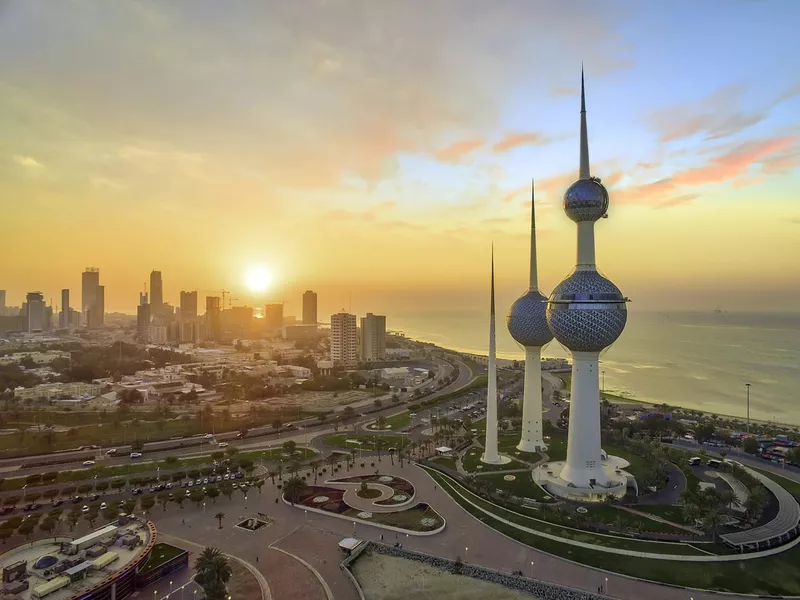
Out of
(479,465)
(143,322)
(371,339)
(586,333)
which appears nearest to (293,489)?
Answer: (479,465)

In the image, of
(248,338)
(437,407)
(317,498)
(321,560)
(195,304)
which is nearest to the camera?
(321,560)

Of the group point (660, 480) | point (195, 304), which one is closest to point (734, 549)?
point (660, 480)

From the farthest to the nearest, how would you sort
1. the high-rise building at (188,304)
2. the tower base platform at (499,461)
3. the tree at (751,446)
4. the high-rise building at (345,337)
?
the high-rise building at (188,304)
the high-rise building at (345,337)
the tree at (751,446)
the tower base platform at (499,461)

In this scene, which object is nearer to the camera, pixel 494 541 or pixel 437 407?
pixel 494 541

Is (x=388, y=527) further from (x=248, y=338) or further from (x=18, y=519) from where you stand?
(x=248, y=338)

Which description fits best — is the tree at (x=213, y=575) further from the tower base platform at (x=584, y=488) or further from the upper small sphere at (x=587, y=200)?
the upper small sphere at (x=587, y=200)

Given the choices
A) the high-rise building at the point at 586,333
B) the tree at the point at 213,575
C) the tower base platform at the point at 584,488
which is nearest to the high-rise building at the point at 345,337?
the tower base platform at the point at 584,488

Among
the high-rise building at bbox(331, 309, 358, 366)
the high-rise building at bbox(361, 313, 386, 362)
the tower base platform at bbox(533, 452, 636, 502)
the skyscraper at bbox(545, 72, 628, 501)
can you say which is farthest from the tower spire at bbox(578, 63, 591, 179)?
the high-rise building at bbox(361, 313, 386, 362)
